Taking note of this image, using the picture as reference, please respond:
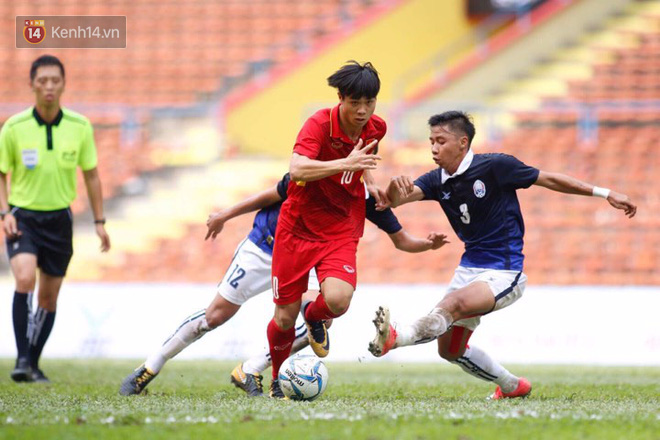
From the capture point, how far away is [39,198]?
368 inches

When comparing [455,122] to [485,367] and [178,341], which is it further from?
[178,341]

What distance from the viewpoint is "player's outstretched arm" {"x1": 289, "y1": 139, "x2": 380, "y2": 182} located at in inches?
251

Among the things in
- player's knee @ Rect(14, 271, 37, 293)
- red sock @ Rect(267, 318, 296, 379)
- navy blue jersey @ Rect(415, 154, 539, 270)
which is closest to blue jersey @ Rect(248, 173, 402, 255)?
navy blue jersey @ Rect(415, 154, 539, 270)

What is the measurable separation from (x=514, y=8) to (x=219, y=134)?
736 cm

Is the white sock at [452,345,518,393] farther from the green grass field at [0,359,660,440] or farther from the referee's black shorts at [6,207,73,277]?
the referee's black shorts at [6,207,73,277]

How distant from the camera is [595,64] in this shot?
838 inches

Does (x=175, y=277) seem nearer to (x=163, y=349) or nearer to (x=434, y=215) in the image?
(x=434, y=215)

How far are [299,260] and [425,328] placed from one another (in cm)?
101

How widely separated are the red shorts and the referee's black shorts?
316 centimetres

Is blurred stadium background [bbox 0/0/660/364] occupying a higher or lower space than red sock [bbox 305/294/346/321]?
higher

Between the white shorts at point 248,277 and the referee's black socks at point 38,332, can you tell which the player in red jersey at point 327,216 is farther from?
the referee's black socks at point 38,332

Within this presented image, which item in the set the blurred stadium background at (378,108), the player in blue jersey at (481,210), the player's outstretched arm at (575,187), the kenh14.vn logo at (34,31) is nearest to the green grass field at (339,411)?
the player in blue jersey at (481,210)

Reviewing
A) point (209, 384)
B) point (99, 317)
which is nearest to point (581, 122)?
point (99, 317)

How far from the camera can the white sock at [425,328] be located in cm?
677
